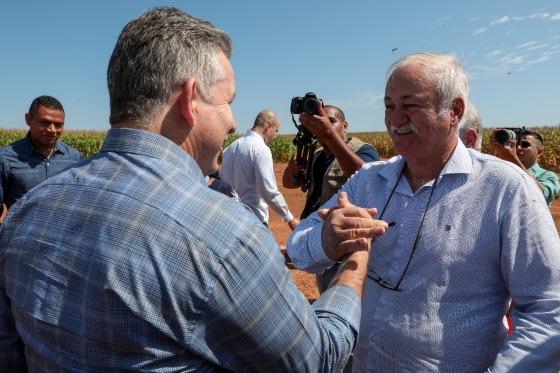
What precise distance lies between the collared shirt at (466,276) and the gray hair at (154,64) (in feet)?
3.16

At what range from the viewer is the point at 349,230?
68.4 inches

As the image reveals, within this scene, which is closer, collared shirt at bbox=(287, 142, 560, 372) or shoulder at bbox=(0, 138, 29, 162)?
collared shirt at bbox=(287, 142, 560, 372)

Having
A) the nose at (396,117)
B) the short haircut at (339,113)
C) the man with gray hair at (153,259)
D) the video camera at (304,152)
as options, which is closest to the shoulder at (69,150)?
the video camera at (304,152)

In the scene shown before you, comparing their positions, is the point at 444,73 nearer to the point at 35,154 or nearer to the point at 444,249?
the point at 444,249

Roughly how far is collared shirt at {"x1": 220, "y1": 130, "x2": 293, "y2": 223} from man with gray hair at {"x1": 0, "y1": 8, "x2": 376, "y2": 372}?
3811mm

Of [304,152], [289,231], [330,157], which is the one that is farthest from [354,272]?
[289,231]

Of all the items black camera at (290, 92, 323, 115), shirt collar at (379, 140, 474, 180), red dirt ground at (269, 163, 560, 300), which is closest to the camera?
shirt collar at (379, 140, 474, 180)

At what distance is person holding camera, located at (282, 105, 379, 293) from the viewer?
11.1 ft

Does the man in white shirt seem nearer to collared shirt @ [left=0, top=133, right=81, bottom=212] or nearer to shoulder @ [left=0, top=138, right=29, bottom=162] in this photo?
collared shirt @ [left=0, top=133, right=81, bottom=212]

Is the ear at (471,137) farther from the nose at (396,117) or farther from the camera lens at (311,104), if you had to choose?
the nose at (396,117)

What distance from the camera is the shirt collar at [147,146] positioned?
120cm

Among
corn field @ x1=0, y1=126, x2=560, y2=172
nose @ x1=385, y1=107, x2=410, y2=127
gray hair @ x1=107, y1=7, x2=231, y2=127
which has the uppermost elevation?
gray hair @ x1=107, y1=7, x2=231, y2=127

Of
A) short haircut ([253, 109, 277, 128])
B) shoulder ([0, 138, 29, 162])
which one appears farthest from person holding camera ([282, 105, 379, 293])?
shoulder ([0, 138, 29, 162])

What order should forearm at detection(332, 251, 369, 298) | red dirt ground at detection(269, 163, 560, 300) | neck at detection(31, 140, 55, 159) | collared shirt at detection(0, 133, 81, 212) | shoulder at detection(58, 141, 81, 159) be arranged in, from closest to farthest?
forearm at detection(332, 251, 369, 298), collared shirt at detection(0, 133, 81, 212), neck at detection(31, 140, 55, 159), shoulder at detection(58, 141, 81, 159), red dirt ground at detection(269, 163, 560, 300)
